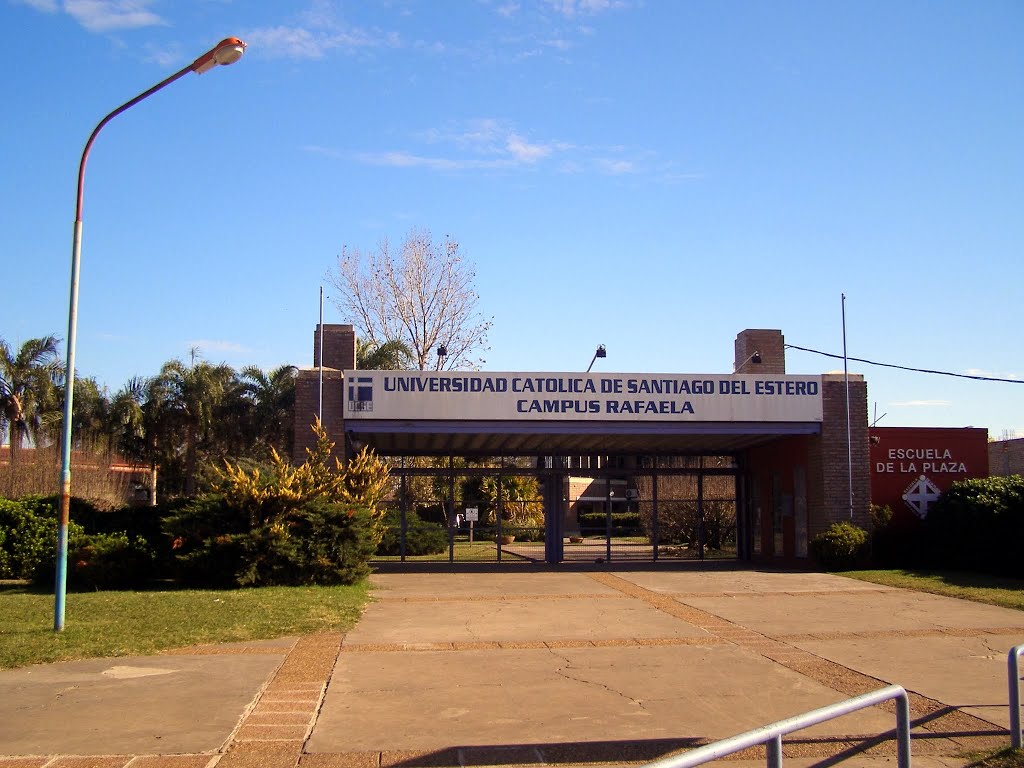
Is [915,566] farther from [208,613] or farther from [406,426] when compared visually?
[208,613]

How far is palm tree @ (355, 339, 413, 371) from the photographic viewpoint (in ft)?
120

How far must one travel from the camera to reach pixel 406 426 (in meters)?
21.7

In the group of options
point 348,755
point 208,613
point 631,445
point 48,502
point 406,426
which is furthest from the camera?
point 631,445

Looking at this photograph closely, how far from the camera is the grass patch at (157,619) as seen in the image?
11.0 m

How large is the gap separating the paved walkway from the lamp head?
6.94m

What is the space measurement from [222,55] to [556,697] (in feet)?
27.2

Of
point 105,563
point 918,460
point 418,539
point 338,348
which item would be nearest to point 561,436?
point 338,348

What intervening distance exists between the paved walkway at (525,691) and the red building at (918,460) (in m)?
9.23

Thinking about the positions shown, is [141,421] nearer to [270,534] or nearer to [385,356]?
[385,356]

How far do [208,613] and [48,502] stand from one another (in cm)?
745

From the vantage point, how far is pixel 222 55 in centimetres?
1155

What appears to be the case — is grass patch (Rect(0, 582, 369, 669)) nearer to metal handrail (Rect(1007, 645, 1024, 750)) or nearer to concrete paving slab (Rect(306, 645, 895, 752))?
concrete paving slab (Rect(306, 645, 895, 752))

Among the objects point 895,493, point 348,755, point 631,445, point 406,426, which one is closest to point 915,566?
point 895,493

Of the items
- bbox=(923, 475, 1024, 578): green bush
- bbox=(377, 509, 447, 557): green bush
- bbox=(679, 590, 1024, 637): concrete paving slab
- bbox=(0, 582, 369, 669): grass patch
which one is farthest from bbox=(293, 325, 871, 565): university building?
bbox=(679, 590, 1024, 637): concrete paving slab
